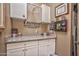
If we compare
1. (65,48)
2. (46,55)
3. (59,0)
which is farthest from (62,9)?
(46,55)

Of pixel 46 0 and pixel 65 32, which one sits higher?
pixel 46 0

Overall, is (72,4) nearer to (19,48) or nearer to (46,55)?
(46,55)

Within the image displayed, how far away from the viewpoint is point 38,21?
1.38 m

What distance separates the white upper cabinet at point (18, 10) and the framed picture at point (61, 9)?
0.37 metres

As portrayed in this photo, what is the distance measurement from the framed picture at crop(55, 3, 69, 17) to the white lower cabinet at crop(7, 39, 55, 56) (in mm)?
319

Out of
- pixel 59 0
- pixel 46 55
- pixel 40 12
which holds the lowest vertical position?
pixel 46 55

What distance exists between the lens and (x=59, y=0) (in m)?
1.38

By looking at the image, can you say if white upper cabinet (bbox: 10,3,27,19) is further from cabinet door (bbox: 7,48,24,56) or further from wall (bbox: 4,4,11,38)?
cabinet door (bbox: 7,48,24,56)

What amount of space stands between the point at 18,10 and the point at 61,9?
1.61 feet

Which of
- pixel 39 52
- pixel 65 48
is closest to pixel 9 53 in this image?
pixel 39 52

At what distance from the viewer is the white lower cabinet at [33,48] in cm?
131

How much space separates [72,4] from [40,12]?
375mm

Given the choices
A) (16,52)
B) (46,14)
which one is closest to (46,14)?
(46,14)

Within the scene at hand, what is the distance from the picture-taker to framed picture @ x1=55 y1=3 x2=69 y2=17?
1354mm
